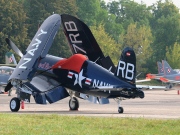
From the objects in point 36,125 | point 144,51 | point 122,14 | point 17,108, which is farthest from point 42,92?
point 122,14

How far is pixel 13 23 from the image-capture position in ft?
270

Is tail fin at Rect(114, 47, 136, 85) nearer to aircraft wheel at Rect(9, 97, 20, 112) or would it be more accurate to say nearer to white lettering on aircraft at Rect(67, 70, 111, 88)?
white lettering on aircraft at Rect(67, 70, 111, 88)

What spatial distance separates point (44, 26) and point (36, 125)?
876cm

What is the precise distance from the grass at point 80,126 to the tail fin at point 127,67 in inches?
183

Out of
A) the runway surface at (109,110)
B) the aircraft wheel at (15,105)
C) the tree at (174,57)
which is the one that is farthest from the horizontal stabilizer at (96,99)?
the tree at (174,57)

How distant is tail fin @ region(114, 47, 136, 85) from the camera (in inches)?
938

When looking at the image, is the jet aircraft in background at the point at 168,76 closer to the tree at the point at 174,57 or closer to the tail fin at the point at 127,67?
the tree at the point at 174,57

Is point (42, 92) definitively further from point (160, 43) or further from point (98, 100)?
point (160, 43)

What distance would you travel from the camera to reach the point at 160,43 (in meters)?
99.8

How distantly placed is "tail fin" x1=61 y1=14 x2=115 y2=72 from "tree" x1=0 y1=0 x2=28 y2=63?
52.5 meters

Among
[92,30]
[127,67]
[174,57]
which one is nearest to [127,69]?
[127,67]

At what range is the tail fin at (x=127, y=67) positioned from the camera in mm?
23812

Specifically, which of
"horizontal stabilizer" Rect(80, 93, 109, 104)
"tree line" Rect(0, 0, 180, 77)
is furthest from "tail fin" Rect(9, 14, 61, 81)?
"tree line" Rect(0, 0, 180, 77)

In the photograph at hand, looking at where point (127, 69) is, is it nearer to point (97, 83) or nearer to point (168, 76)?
point (97, 83)
